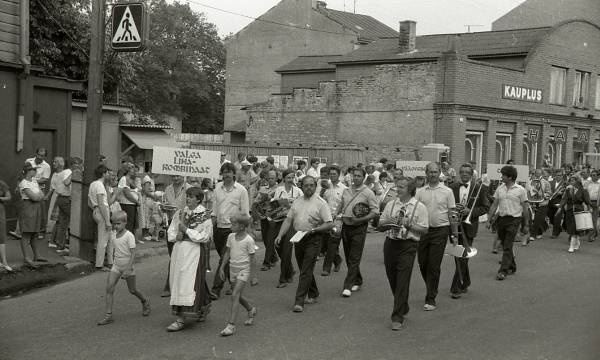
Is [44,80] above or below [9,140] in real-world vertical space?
above

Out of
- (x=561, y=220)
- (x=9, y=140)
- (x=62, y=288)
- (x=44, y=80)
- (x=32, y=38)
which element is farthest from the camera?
(x=32, y=38)

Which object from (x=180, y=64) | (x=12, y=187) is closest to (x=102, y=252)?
(x=12, y=187)

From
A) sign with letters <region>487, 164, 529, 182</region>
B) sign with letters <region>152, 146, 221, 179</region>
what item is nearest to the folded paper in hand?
sign with letters <region>152, 146, 221, 179</region>

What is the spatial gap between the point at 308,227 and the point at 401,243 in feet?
4.44

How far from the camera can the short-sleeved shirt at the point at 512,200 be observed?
12.0 meters

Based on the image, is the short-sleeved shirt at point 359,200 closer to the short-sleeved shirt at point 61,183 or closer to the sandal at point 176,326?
the sandal at point 176,326

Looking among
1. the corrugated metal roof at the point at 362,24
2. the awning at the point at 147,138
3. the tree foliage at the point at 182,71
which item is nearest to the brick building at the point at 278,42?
the corrugated metal roof at the point at 362,24

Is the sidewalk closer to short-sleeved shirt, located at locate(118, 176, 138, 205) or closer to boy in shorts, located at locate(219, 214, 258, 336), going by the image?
short-sleeved shirt, located at locate(118, 176, 138, 205)

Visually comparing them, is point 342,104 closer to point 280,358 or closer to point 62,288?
point 62,288

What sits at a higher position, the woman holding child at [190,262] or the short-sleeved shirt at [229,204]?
the short-sleeved shirt at [229,204]

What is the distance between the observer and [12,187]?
50.2ft

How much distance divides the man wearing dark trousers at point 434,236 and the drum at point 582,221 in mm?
7761

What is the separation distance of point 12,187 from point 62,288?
5.31 metres

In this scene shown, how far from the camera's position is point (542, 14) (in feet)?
134
